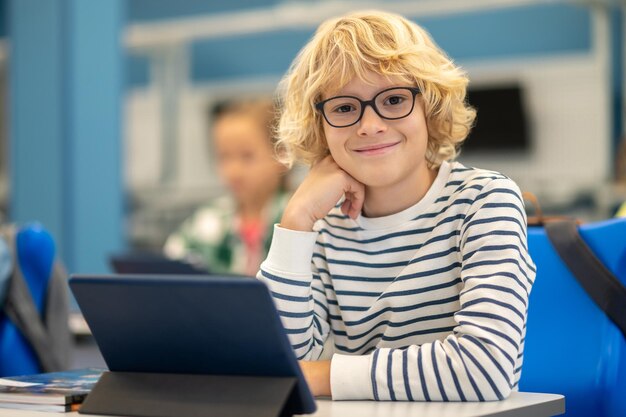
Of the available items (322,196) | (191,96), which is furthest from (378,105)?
(191,96)

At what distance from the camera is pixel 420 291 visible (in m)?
1.60

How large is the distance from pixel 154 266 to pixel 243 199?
3.72 ft

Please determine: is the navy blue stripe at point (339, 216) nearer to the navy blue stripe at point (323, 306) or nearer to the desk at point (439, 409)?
the navy blue stripe at point (323, 306)

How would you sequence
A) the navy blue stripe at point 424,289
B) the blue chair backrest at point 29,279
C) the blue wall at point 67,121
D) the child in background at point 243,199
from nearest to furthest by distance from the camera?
the navy blue stripe at point 424,289 < the blue chair backrest at point 29,279 < the child in background at point 243,199 < the blue wall at point 67,121

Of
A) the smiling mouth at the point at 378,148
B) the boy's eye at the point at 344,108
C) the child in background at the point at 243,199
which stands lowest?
the child in background at the point at 243,199

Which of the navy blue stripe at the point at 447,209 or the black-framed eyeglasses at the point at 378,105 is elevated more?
the black-framed eyeglasses at the point at 378,105

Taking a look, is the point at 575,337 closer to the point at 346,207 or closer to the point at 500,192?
the point at 500,192

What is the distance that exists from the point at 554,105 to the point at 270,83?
2.01 m

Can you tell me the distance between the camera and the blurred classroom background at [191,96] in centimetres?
431

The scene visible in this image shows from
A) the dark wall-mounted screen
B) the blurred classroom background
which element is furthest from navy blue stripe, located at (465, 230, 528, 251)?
the dark wall-mounted screen

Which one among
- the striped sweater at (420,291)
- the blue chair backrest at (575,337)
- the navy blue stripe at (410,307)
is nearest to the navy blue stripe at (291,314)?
the striped sweater at (420,291)

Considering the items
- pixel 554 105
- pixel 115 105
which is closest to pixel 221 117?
pixel 115 105

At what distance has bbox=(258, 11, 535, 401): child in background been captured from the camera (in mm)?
1521

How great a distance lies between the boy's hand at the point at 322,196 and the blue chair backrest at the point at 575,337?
328 millimetres
